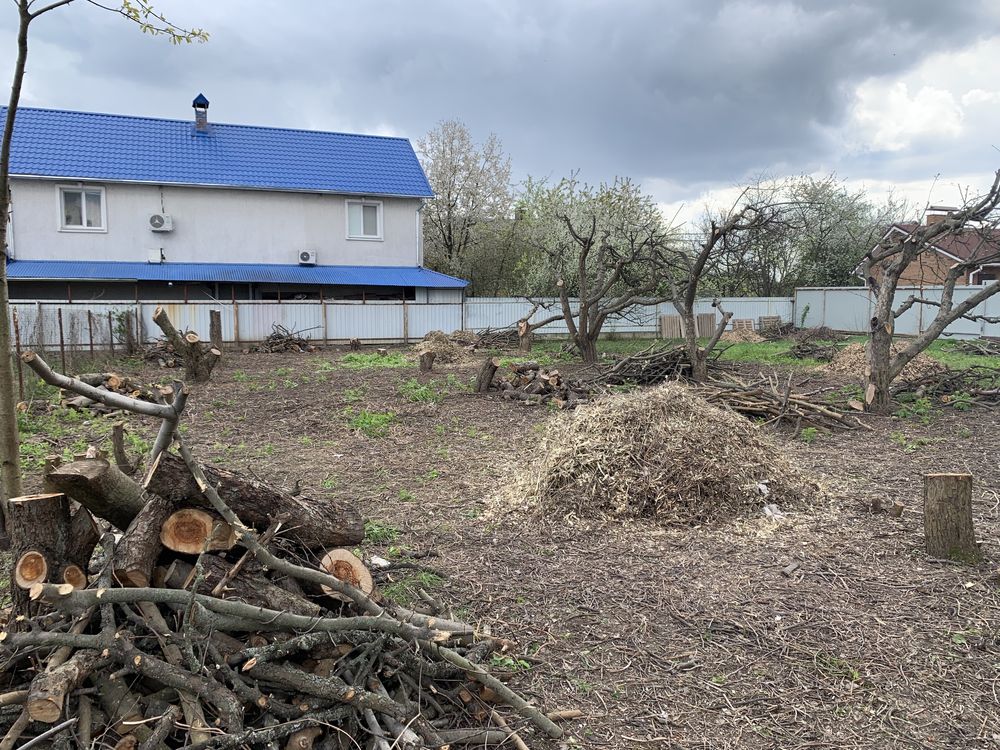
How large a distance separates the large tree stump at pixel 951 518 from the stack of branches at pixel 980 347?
15212 millimetres

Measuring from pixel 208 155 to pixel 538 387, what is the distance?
1756cm

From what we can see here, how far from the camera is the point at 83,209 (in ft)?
69.7

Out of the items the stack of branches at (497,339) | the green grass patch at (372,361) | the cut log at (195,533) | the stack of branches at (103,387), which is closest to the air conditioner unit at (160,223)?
the green grass patch at (372,361)

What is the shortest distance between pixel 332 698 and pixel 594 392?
861 centimetres

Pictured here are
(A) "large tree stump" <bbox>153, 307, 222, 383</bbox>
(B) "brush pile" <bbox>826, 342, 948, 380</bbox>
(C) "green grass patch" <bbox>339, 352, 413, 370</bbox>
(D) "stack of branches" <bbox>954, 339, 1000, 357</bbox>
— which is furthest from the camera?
(D) "stack of branches" <bbox>954, 339, 1000, 357</bbox>

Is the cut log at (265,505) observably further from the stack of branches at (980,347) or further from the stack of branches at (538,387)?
the stack of branches at (980,347)

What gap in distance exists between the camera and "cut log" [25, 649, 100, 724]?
2.27m

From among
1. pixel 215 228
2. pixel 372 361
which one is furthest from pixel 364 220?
pixel 372 361

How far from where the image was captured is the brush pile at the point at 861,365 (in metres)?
12.4

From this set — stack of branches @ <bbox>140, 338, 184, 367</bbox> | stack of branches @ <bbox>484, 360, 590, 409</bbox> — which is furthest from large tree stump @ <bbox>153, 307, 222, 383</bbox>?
stack of branches @ <bbox>484, 360, 590, 409</bbox>

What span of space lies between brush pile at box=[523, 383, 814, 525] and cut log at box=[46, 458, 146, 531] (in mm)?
3311

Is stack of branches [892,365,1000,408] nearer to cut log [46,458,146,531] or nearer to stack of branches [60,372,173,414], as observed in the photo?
cut log [46,458,146,531]

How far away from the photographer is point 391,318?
72.4 feet

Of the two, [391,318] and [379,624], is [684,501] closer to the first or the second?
[379,624]
